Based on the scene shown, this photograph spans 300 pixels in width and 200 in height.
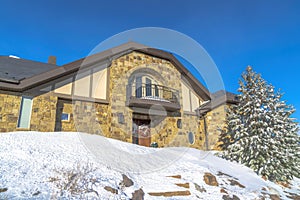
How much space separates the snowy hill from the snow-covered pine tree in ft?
2.85

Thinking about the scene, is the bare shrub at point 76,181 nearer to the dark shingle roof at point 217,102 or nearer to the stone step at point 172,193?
the stone step at point 172,193

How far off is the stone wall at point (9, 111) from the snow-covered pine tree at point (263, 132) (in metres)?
10.9

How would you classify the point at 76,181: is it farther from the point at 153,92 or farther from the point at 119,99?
the point at 153,92

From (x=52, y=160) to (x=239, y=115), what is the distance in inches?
377

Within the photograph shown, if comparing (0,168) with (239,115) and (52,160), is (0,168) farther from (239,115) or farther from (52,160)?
(239,115)

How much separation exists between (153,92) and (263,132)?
22.2ft

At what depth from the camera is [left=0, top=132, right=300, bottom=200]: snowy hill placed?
4504 mm

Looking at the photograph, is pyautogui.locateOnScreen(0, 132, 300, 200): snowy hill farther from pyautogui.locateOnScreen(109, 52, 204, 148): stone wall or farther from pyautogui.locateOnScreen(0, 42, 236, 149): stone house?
pyautogui.locateOnScreen(109, 52, 204, 148): stone wall

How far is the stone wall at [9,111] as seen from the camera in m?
9.30

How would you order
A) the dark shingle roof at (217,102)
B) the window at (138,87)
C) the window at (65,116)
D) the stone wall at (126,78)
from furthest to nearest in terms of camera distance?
the dark shingle roof at (217,102) → the window at (138,87) → the stone wall at (126,78) → the window at (65,116)

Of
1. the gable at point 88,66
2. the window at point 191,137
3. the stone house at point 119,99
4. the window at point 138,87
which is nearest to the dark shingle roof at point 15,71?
the stone house at point 119,99

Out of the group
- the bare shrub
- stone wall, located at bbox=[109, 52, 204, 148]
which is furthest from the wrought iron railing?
the bare shrub

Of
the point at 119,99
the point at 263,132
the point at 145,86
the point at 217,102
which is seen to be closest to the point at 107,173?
the point at 119,99

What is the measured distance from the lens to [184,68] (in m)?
14.9
